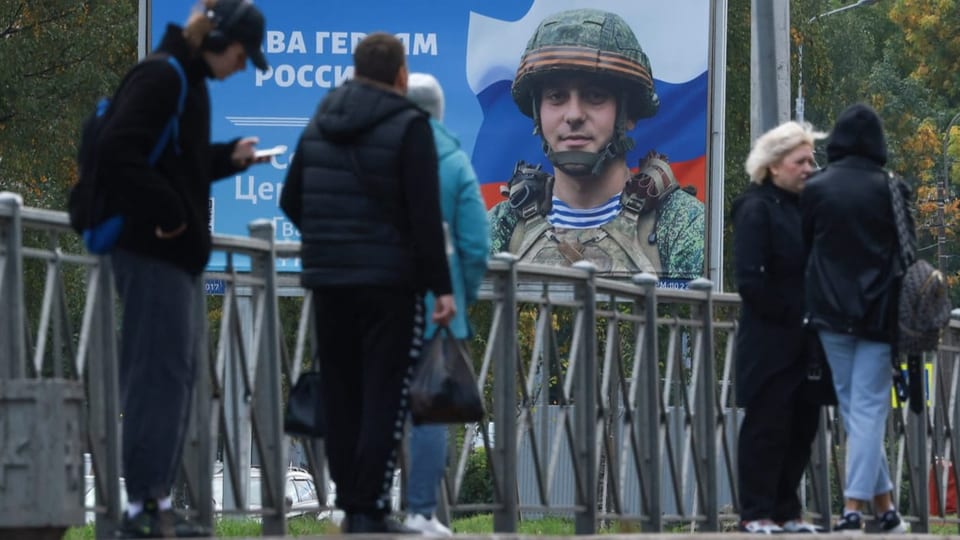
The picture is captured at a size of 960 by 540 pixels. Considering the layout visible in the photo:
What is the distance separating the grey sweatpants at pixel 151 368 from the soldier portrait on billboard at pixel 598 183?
15.3m

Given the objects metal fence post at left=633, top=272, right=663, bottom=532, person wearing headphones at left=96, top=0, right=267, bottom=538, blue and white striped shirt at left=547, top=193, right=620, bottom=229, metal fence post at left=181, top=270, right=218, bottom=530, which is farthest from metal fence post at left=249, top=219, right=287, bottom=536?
blue and white striped shirt at left=547, top=193, right=620, bottom=229

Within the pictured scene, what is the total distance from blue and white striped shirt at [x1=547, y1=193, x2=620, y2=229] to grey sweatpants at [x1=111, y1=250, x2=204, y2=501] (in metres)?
15.4

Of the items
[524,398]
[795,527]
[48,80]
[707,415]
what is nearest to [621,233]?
[48,80]

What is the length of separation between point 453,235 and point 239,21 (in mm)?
1122

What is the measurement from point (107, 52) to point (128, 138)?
22250mm

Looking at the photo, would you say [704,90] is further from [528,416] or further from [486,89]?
[528,416]

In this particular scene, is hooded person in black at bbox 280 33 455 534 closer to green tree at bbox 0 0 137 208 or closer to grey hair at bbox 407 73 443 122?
grey hair at bbox 407 73 443 122

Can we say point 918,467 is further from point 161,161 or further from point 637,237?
point 637,237

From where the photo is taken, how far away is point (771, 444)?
9.61m

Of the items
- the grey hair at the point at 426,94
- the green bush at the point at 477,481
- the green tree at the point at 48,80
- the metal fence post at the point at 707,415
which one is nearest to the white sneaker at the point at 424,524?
the grey hair at the point at 426,94

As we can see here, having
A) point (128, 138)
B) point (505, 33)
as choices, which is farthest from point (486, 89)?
point (128, 138)

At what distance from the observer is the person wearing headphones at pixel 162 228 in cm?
687

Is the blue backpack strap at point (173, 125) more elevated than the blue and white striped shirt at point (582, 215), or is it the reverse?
the blue and white striped shirt at point (582, 215)

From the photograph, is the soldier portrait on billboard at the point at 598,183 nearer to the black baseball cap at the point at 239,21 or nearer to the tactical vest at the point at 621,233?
the tactical vest at the point at 621,233
